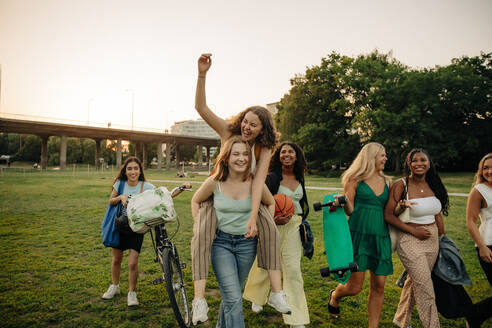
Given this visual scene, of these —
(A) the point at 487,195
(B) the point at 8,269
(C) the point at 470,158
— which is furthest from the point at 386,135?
(B) the point at 8,269

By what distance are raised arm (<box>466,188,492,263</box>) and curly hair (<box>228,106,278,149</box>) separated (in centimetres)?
248

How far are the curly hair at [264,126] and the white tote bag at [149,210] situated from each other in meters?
1.35

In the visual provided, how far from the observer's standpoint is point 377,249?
3.56m

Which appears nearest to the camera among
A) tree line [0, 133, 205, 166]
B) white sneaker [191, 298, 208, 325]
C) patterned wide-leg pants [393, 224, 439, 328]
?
white sneaker [191, 298, 208, 325]

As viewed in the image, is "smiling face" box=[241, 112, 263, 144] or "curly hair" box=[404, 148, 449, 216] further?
"curly hair" box=[404, 148, 449, 216]

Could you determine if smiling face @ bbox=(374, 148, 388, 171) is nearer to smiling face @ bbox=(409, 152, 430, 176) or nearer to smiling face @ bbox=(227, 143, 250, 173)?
smiling face @ bbox=(409, 152, 430, 176)

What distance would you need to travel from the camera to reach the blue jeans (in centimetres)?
261

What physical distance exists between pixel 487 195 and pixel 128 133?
225ft

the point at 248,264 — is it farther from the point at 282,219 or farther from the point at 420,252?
the point at 420,252

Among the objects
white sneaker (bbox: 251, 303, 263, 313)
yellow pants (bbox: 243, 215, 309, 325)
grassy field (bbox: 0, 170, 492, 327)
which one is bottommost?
grassy field (bbox: 0, 170, 492, 327)

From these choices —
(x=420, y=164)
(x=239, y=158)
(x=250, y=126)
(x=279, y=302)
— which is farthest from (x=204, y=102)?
(x=420, y=164)

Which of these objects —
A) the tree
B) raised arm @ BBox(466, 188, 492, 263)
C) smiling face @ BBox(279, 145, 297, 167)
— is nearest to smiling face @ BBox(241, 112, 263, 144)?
smiling face @ BBox(279, 145, 297, 167)

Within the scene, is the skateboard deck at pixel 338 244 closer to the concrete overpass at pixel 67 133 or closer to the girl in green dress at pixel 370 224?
the girl in green dress at pixel 370 224

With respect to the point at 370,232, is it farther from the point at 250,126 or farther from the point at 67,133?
the point at 67,133
